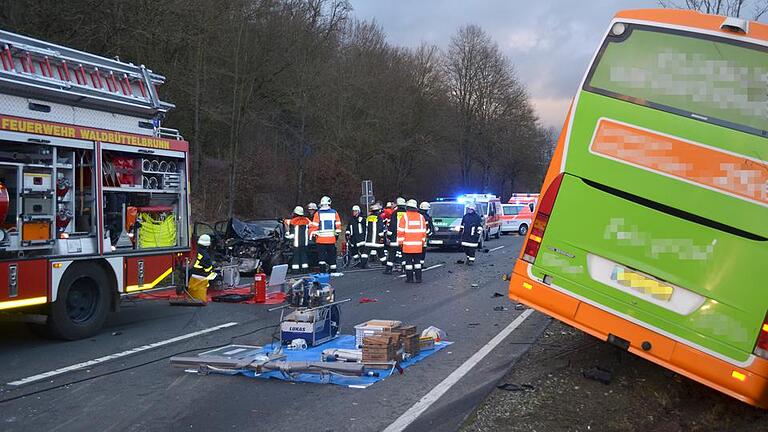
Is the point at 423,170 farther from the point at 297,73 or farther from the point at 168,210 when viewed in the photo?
the point at 168,210

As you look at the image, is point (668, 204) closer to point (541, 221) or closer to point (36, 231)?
point (541, 221)

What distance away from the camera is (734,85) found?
519 centimetres

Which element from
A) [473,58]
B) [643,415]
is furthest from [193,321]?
[473,58]

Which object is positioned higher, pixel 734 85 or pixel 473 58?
pixel 473 58

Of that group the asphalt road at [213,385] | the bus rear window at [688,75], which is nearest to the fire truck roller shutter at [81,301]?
the asphalt road at [213,385]

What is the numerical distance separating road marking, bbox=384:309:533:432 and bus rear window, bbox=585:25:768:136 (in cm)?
303

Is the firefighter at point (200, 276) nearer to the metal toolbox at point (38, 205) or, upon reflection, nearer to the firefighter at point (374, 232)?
the metal toolbox at point (38, 205)

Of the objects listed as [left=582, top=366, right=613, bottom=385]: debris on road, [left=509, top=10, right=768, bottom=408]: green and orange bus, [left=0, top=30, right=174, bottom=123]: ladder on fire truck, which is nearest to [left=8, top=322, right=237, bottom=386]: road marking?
[left=0, top=30, right=174, bottom=123]: ladder on fire truck

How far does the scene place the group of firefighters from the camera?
15.2 meters

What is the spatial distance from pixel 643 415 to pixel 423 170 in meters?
48.4

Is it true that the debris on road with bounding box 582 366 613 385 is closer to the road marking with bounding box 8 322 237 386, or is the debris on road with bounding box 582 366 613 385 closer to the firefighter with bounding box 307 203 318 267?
the road marking with bounding box 8 322 237 386

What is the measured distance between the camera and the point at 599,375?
6734 millimetres

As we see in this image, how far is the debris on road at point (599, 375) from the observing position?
669 cm

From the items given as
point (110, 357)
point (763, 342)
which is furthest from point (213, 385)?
point (763, 342)
